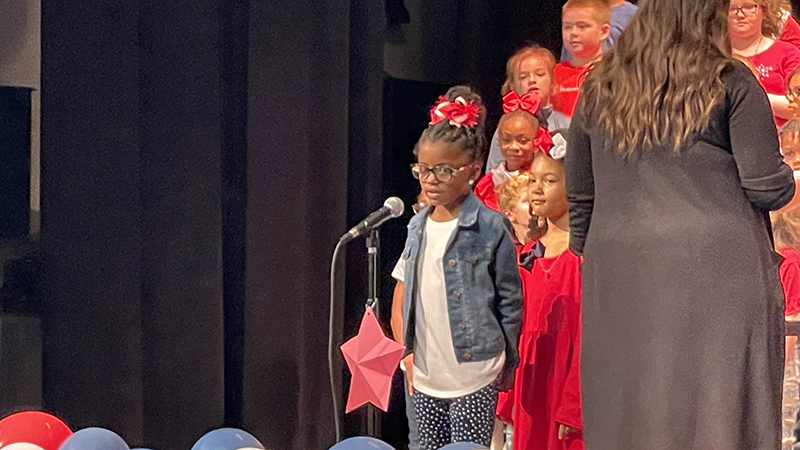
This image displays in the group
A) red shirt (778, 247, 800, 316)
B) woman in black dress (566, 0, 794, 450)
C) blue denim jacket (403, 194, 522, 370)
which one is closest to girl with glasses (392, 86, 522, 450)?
blue denim jacket (403, 194, 522, 370)

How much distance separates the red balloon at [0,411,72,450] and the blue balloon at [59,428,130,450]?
0.09 metres

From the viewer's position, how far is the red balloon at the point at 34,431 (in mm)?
2223

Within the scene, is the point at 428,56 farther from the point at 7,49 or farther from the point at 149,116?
the point at 7,49

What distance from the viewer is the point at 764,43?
3.16m

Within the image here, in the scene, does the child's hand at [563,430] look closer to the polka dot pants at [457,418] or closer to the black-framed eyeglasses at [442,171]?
the polka dot pants at [457,418]

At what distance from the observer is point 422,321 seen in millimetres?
2760

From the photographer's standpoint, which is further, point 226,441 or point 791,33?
point 791,33

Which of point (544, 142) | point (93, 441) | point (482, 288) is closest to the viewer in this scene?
point (93, 441)

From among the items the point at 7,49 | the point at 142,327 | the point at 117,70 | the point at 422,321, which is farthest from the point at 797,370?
the point at 7,49

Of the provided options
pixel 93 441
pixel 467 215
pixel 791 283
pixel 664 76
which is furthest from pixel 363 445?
pixel 791 283

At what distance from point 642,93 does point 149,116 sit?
1781 millimetres

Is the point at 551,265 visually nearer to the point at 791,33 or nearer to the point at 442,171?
the point at 442,171

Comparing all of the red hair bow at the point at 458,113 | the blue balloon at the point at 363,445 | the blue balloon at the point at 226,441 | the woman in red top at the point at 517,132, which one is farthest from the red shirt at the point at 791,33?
the blue balloon at the point at 226,441

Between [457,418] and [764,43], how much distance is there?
1508 millimetres
